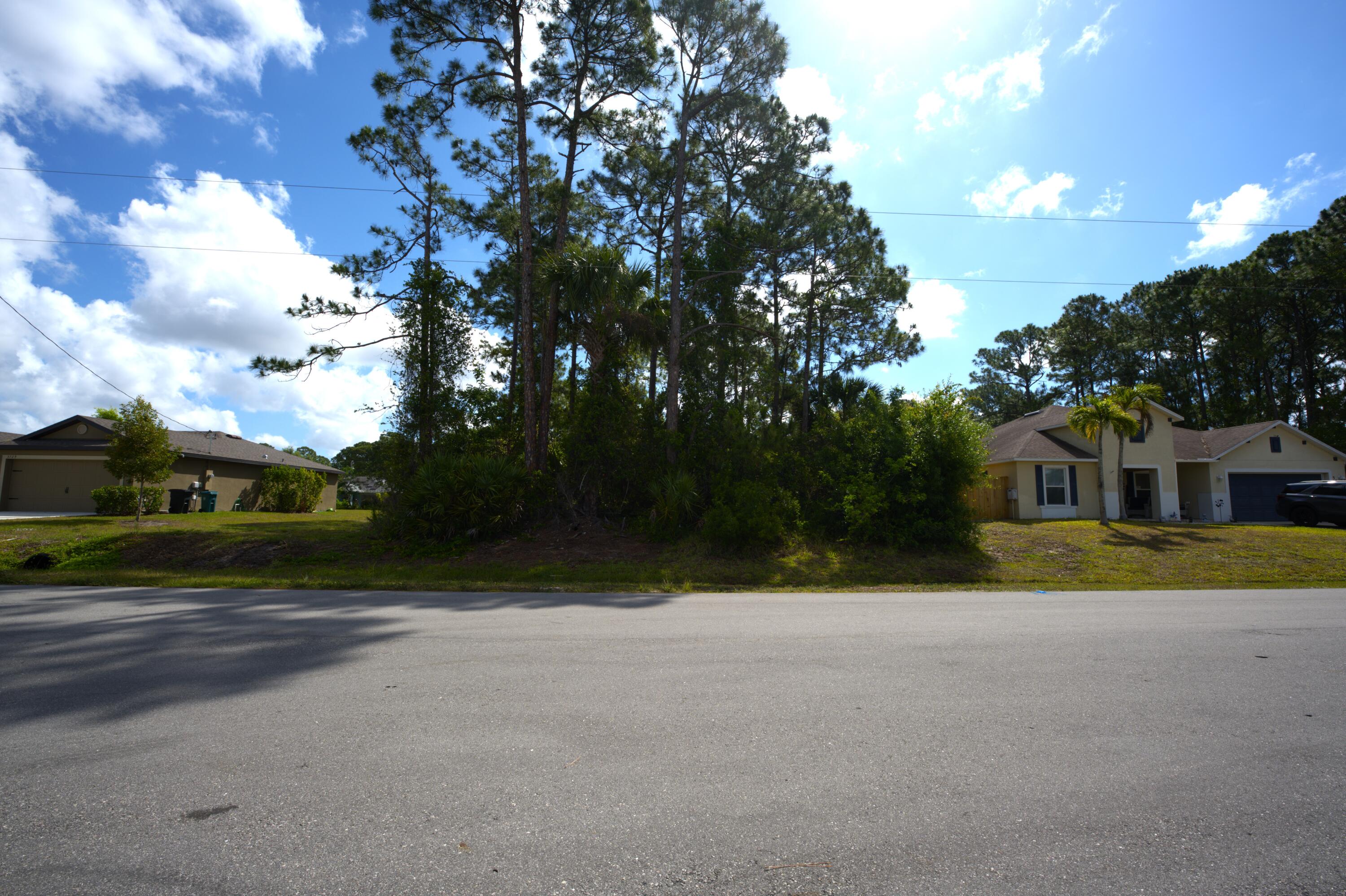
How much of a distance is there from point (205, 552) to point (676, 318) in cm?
1321

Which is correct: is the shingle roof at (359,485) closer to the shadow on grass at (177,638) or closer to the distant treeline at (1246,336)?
the shadow on grass at (177,638)

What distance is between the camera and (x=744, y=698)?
4402 mm

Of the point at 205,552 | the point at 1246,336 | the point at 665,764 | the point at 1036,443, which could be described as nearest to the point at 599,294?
the point at 205,552

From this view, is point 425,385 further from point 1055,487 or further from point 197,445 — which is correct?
point 1055,487

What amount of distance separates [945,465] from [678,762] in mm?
15540

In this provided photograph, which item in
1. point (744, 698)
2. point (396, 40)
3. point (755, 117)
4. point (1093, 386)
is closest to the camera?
point (744, 698)

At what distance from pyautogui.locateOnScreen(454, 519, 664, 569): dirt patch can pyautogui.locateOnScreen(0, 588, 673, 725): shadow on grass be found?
14.7 ft

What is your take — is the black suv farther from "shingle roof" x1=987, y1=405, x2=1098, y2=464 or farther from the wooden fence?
the wooden fence

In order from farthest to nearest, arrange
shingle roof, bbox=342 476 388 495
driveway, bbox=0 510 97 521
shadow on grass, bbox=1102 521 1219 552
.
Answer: shingle roof, bbox=342 476 388 495, driveway, bbox=0 510 97 521, shadow on grass, bbox=1102 521 1219 552

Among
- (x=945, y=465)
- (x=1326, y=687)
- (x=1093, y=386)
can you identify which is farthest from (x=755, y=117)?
(x=1093, y=386)

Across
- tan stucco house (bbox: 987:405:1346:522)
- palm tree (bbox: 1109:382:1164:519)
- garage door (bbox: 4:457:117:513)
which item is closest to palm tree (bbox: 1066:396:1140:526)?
palm tree (bbox: 1109:382:1164:519)

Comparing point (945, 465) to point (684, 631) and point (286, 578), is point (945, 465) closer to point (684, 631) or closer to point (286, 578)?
point (684, 631)

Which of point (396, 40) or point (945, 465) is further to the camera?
point (396, 40)

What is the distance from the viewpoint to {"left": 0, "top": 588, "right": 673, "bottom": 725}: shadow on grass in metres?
4.45
